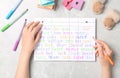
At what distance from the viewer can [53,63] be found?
2.80 feet

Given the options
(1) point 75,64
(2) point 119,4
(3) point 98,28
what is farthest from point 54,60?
(2) point 119,4

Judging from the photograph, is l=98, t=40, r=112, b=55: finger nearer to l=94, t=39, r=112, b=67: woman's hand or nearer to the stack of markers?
l=94, t=39, r=112, b=67: woman's hand

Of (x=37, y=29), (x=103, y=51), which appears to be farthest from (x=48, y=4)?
(x=103, y=51)

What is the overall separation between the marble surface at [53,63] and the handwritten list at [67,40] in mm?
17

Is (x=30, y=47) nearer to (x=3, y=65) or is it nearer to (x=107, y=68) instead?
(x=3, y=65)

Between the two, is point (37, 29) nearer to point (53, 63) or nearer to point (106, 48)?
point (53, 63)

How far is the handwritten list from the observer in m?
0.85

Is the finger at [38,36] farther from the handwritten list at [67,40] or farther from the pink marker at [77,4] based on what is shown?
the pink marker at [77,4]

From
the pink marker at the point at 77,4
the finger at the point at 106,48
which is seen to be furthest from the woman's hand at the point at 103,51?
the pink marker at the point at 77,4

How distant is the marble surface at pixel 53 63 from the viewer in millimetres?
845

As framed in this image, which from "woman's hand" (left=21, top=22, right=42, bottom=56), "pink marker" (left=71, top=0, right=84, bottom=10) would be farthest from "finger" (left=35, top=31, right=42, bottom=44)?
"pink marker" (left=71, top=0, right=84, bottom=10)

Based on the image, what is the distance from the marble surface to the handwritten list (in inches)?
0.7

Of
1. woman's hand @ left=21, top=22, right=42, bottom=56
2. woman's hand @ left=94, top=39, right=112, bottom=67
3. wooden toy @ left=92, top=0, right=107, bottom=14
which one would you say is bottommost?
woman's hand @ left=94, top=39, right=112, bottom=67

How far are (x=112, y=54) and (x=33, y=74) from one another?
254mm
